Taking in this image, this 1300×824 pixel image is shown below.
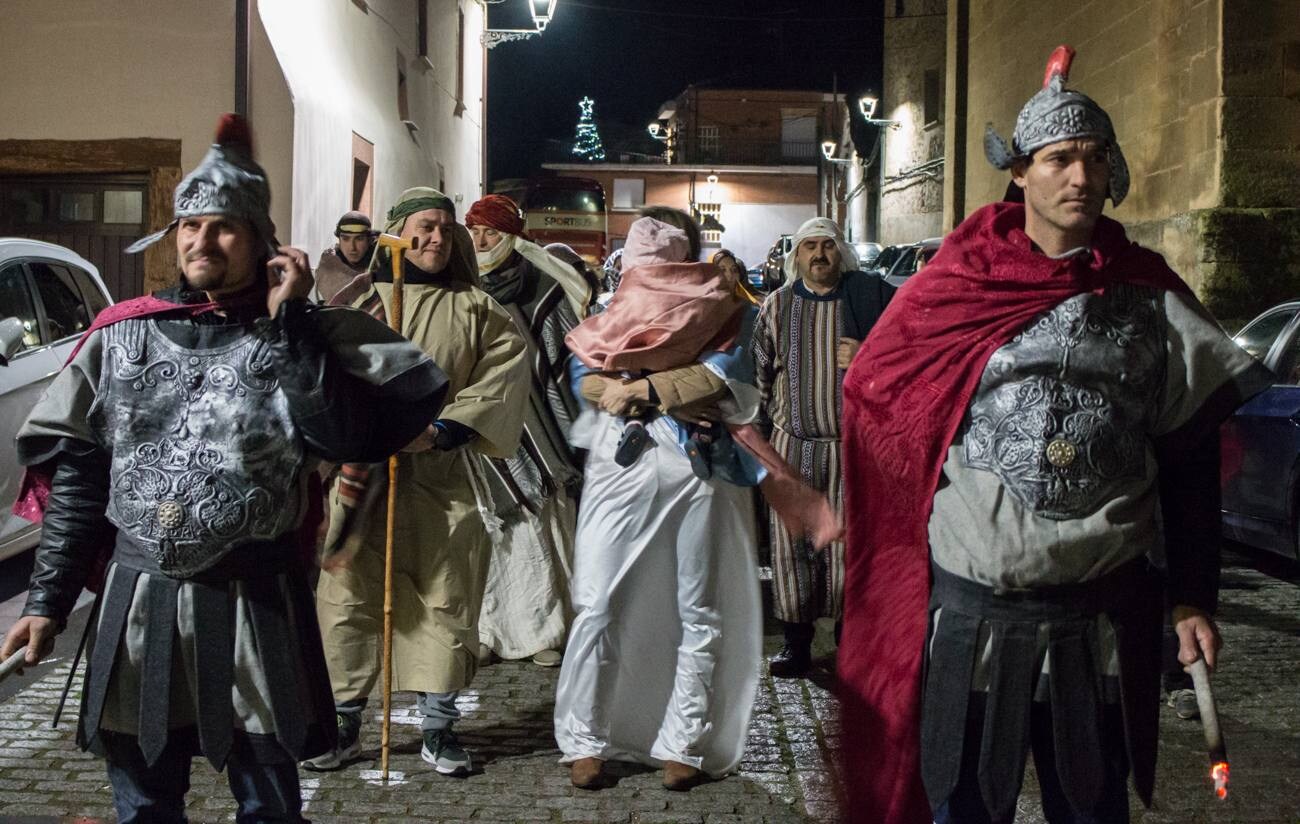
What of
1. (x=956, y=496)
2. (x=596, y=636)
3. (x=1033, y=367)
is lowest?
(x=596, y=636)

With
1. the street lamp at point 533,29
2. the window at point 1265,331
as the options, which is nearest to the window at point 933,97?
the street lamp at point 533,29

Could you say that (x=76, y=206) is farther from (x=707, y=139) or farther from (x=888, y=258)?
(x=707, y=139)

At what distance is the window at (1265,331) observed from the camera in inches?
347

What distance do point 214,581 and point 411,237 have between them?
7.65ft

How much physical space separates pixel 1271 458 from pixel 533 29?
18.8 meters

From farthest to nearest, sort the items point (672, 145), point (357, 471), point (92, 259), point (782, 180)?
point (672, 145), point (782, 180), point (92, 259), point (357, 471)

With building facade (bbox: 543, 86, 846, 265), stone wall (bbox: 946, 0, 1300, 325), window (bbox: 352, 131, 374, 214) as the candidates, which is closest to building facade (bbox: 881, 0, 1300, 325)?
stone wall (bbox: 946, 0, 1300, 325)

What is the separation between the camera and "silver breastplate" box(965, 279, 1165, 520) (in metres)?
2.92

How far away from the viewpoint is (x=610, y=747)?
16.3ft

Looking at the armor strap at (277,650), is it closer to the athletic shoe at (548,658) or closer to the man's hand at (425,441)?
the man's hand at (425,441)

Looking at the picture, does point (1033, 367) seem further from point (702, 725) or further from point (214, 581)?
point (702, 725)

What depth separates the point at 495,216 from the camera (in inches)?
271

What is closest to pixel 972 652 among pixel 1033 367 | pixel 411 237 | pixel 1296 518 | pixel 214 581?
pixel 1033 367

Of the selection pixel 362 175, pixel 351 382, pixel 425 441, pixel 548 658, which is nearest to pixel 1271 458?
pixel 548 658
